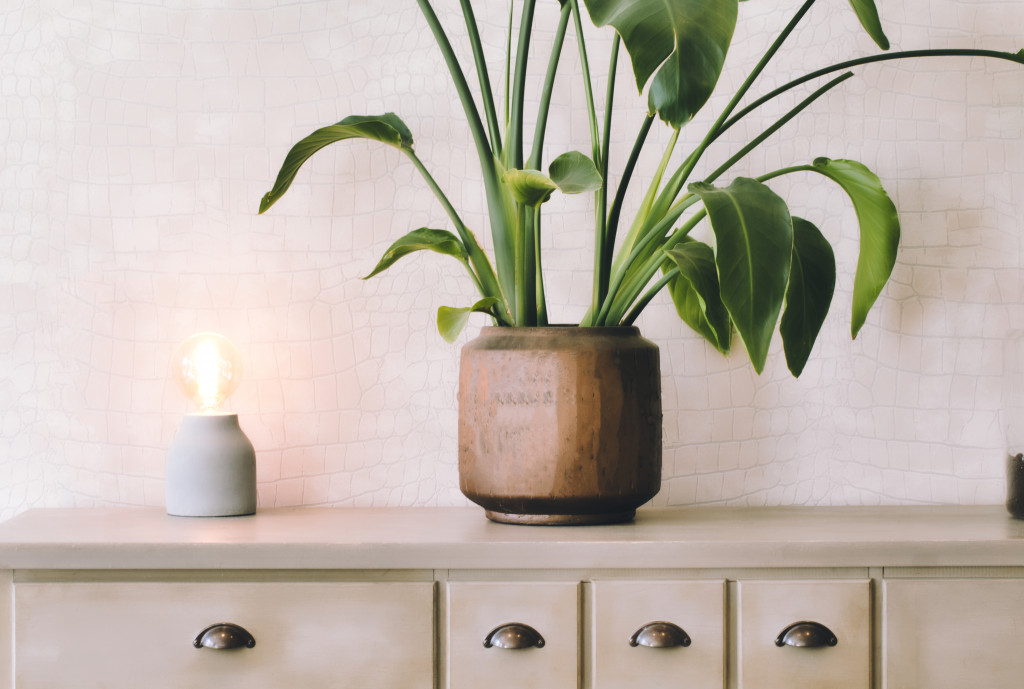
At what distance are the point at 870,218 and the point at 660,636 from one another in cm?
60

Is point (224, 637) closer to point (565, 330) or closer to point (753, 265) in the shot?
point (565, 330)

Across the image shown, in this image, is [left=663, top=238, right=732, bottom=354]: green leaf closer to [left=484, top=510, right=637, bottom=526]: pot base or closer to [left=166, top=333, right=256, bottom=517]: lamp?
[left=484, top=510, right=637, bottom=526]: pot base

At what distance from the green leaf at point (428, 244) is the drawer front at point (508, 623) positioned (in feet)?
1.36

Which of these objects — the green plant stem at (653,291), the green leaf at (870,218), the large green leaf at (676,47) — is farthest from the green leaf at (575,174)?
the green leaf at (870,218)

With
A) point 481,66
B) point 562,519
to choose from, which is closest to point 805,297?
point 562,519

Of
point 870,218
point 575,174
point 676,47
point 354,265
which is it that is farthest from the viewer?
point 354,265

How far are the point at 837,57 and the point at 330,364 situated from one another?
0.91 meters

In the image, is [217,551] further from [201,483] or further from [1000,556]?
[1000,556]

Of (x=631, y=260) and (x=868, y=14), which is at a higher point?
(x=868, y=14)

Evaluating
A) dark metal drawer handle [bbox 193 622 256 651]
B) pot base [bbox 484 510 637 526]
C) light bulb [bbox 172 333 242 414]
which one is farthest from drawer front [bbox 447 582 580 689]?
light bulb [bbox 172 333 242 414]

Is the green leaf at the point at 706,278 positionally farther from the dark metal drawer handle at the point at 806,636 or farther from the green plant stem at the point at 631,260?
the dark metal drawer handle at the point at 806,636

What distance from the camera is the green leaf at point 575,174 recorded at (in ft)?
2.99

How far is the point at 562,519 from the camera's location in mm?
1051

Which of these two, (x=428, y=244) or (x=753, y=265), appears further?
(x=428, y=244)
